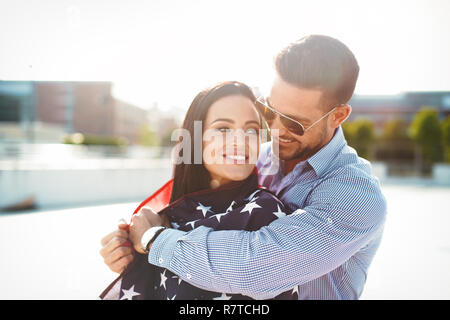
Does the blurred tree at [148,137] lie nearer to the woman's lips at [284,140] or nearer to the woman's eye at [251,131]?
the woman's lips at [284,140]

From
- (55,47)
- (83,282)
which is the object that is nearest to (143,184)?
(83,282)

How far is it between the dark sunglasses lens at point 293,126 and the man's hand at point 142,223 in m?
0.69

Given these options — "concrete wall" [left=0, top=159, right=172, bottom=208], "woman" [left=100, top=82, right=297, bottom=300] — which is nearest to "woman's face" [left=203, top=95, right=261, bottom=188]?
"woman" [left=100, top=82, right=297, bottom=300]

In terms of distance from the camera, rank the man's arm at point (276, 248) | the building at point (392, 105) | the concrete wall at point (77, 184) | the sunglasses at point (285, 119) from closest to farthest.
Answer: the man's arm at point (276, 248) → the sunglasses at point (285, 119) → the concrete wall at point (77, 184) → the building at point (392, 105)

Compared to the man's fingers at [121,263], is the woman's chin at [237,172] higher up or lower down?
higher up

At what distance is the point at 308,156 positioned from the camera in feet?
5.52

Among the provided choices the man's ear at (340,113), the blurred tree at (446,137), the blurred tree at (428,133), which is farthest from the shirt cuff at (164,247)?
the blurred tree at (446,137)

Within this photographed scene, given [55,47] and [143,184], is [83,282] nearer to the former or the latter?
[55,47]

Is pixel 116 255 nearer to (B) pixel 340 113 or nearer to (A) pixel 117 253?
(A) pixel 117 253

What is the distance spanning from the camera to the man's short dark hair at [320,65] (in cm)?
151

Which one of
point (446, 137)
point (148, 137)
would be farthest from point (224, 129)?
point (148, 137)

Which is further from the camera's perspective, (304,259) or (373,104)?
(373,104)

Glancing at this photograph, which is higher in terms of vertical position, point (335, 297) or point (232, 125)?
point (232, 125)
